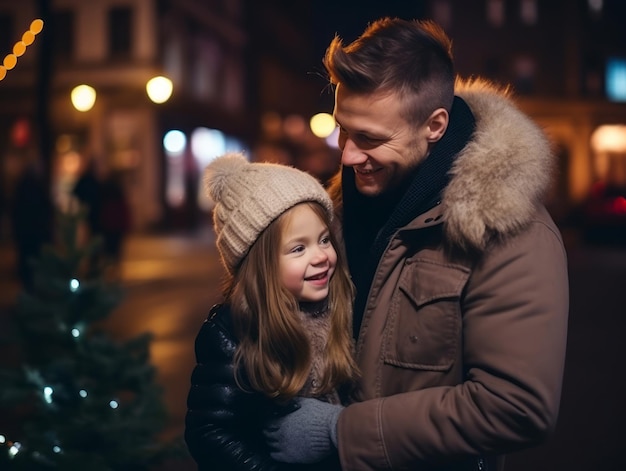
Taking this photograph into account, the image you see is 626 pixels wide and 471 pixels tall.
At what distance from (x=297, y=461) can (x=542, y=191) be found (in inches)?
40.6

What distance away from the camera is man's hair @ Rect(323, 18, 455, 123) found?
7.49ft

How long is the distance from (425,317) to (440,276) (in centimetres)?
12

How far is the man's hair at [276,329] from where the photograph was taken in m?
2.34

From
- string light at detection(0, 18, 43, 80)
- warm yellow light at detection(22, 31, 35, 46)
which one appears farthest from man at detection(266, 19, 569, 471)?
warm yellow light at detection(22, 31, 35, 46)

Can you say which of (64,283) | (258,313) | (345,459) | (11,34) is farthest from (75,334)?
(11,34)

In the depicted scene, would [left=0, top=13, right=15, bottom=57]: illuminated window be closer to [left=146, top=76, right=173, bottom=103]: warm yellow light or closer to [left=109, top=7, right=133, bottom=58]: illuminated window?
[left=109, top=7, right=133, bottom=58]: illuminated window

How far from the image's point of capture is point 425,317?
87.7 inches

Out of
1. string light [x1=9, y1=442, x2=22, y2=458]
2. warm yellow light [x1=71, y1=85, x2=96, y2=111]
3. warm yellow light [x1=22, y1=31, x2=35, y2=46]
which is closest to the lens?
string light [x1=9, y1=442, x2=22, y2=458]

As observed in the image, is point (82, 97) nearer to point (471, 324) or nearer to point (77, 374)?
point (77, 374)

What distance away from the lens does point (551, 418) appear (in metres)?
2.04

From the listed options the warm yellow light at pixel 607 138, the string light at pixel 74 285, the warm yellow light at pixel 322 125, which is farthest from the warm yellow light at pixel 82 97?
the warm yellow light at pixel 607 138

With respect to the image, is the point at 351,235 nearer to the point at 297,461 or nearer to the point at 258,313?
the point at 258,313

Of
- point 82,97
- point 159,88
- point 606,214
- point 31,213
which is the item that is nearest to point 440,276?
point 159,88

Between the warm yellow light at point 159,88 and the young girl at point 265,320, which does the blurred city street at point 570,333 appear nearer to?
the young girl at point 265,320
